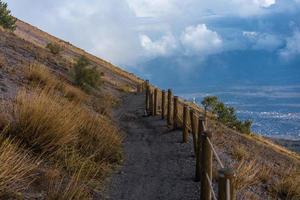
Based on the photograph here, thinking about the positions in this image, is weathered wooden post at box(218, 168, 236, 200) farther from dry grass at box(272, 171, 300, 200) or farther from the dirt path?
dry grass at box(272, 171, 300, 200)

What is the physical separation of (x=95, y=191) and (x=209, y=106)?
36050 mm

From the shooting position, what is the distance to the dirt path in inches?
416

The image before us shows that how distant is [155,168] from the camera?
12.7 m

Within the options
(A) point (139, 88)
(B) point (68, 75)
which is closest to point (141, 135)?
A: (B) point (68, 75)

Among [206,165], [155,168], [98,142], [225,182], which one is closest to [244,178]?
[206,165]

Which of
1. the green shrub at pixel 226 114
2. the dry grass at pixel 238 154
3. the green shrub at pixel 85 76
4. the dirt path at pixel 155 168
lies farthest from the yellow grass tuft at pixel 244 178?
the green shrub at pixel 226 114

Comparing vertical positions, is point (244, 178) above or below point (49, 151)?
below

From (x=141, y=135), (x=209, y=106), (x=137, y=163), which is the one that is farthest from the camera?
(x=209, y=106)

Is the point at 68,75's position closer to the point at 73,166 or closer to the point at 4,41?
the point at 4,41

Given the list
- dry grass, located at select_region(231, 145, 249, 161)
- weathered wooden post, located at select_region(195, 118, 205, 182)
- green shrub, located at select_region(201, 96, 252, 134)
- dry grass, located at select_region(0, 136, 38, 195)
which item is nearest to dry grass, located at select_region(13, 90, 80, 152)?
dry grass, located at select_region(0, 136, 38, 195)

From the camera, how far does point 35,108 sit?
10422mm

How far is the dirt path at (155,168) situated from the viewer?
34.7 feet

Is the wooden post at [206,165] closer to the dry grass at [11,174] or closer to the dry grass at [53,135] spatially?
the dry grass at [53,135]

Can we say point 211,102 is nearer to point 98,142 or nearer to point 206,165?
point 98,142
